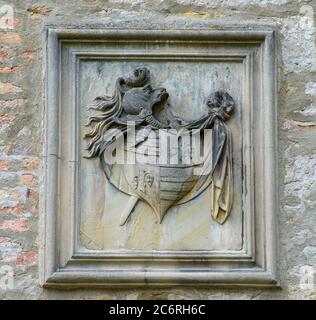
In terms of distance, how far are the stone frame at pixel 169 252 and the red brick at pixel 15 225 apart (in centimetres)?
10

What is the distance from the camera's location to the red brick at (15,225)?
18.0ft

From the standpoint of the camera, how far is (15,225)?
5.48 m

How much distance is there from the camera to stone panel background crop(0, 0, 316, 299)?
5457mm

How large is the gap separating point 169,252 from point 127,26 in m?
1.26

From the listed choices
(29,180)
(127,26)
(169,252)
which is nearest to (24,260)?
(29,180)

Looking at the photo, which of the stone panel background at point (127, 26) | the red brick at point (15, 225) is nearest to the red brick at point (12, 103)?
the stone panel background at point (127, 26)

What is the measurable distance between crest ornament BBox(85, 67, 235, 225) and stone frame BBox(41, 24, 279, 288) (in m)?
0.13

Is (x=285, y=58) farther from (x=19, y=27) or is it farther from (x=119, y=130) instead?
(x=19, y=27)

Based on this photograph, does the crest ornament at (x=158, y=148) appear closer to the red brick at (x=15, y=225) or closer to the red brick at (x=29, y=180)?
the red brick at (x=29, y=180)

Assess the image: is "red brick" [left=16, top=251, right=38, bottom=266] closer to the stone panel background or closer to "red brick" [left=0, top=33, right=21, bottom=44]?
the stone panel background

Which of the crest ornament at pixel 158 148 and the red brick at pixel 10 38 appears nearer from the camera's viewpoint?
the crest ornament at pixel 158 148

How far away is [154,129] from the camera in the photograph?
18.2ft
